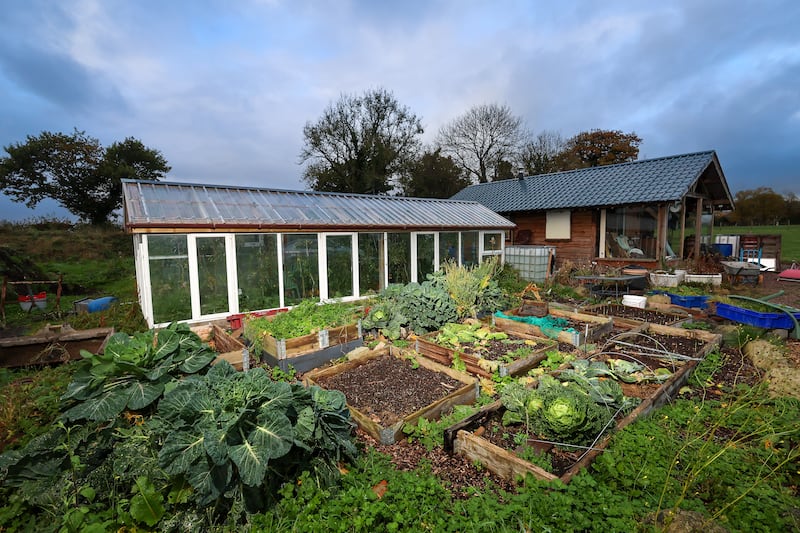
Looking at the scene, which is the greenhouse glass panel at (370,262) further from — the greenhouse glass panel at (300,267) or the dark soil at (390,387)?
the dark soil at (390,387)

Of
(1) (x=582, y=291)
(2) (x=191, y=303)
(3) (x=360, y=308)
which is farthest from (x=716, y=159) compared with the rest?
(2) (x=191, y=303)

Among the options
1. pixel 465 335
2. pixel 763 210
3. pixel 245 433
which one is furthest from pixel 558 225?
pixel 763 210

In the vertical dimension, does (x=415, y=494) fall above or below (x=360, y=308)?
below

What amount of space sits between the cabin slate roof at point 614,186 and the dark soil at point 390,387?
11.2 meters

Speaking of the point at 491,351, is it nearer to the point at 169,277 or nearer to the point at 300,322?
the point at 300,322

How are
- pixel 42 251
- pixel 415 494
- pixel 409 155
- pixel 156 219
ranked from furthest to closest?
pixel 409 155, pixel 42 251, pixel 156 219, pixel 415 494

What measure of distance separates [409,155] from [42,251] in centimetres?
2270

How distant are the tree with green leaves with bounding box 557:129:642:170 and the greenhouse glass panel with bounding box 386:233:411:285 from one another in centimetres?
2544

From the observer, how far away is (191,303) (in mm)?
6762

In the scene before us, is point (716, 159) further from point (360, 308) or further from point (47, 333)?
point (47, 333)

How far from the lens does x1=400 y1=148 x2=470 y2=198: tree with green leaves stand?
2853 centimetres

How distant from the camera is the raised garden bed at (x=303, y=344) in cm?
517

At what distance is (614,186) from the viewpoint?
45.3ft

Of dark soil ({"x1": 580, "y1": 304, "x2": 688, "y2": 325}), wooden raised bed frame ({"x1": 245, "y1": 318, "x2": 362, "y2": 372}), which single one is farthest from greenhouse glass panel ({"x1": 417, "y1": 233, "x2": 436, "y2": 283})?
wooden raised bed frame ({"x1": 245, "y1": 318, "x2": 362, "y2": 372})
